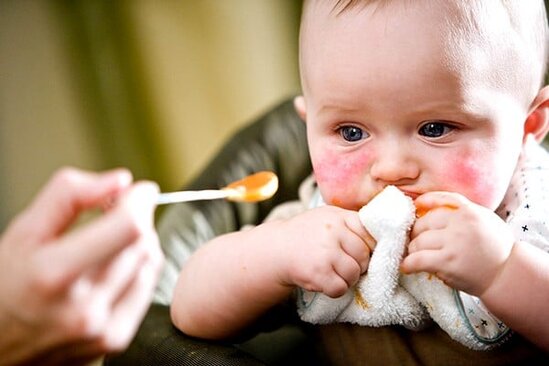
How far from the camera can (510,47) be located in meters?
0.90

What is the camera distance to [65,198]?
0.65 m

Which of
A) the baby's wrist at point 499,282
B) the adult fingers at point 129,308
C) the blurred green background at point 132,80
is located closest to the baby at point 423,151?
the baby's wrist at point 499,282

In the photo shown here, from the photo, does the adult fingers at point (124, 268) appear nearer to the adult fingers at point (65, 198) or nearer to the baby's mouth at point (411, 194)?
the adult fingers at point (65, 198)

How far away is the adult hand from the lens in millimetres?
594

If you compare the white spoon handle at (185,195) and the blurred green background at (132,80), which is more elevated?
the white spoon handle at (185,195)

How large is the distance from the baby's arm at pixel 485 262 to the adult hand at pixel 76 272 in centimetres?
33

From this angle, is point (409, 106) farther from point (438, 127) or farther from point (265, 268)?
point (265, 268)

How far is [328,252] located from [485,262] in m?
0.18

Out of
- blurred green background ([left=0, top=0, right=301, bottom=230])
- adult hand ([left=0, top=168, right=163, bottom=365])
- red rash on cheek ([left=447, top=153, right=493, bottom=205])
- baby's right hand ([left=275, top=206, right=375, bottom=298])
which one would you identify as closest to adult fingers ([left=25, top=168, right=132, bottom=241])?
adult hand ([left=0, top=168, right=163, bottom=365])

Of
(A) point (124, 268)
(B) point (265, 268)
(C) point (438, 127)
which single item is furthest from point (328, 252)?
(A) point (124, 268)

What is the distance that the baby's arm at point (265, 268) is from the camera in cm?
88

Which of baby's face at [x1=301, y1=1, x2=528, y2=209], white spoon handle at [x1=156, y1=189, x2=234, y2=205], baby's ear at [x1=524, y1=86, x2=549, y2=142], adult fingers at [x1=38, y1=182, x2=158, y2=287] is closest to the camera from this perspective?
adult fingers at [x1=38, y1=182, x2=158, y2=287]

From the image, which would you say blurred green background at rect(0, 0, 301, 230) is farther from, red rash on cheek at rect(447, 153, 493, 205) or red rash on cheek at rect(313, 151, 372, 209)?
red rash on cheek at rect(447, 153, 493, 205)

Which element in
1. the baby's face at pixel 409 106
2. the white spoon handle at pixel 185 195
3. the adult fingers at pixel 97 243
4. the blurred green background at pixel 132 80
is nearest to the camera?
Result: the adult fingers at pixel 97 243
